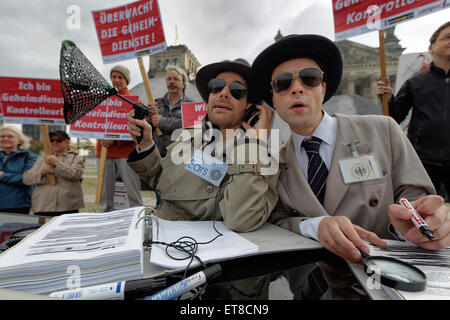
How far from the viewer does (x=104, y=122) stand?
4469mm

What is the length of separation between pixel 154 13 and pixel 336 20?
A: 2.95 m

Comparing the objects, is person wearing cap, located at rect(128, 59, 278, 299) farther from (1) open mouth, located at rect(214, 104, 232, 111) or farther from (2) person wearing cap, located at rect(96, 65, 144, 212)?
(2) person wearing cap, located at rect(96, 65, 144, 212)

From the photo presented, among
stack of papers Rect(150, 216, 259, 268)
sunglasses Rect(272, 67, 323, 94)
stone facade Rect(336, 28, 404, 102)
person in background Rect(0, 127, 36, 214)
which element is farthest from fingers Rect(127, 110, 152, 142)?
stone facade Rect(336, 28, 404, 102)

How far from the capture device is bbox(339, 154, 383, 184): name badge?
4.13 ft

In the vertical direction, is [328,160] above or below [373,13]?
below

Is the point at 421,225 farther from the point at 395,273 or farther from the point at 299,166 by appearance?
the point at 299,166

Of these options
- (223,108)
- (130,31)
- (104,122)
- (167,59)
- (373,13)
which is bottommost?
(223,108)

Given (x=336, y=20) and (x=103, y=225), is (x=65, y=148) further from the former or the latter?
(x=336, y=20)

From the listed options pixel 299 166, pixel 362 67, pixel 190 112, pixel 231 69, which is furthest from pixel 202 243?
pixel 362 67

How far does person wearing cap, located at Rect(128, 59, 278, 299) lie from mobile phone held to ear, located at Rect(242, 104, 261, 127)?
0.10 feet

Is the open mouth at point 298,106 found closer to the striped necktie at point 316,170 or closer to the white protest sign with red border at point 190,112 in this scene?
the striped necktie at point 316,170

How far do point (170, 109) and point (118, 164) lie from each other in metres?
1.42
